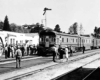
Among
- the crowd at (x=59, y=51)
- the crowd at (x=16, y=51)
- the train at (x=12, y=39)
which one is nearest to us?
the crowd at (x=16, y=51)

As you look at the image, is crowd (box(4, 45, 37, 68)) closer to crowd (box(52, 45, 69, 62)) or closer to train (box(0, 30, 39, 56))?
crowd (box(52, 45, 69, 62))

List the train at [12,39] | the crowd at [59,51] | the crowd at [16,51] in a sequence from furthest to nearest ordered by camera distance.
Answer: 1. the train at [12,39]
2. the crowd at [59,51]
3. the crowd at [16,51]

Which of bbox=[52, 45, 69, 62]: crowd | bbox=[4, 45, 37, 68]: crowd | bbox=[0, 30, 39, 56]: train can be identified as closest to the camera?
bbox=[4, 45, 37, 68]: crowd

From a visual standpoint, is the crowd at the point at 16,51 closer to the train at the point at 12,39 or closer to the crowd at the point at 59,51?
the crowd at the point at 59,51

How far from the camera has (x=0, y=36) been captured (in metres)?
28.5

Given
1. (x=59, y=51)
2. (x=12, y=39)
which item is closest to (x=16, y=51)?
(x=59, y=51)

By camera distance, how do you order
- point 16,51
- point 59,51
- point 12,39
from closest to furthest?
point 16,51 < point 59,51 < point 12,39

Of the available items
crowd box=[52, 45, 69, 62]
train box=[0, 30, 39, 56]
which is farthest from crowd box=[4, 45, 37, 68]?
train box=[0, 30, 39, 56]

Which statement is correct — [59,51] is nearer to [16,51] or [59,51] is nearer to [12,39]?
[16,51]

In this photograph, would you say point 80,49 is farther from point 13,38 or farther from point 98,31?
point 98,31

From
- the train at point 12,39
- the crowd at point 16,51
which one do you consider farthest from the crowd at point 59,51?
the train at point 12,39

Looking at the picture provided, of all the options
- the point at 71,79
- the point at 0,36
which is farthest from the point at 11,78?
the point at 0,36

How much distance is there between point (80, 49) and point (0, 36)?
17125 millimetres

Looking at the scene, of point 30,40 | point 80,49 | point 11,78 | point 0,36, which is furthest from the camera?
point 30,40
